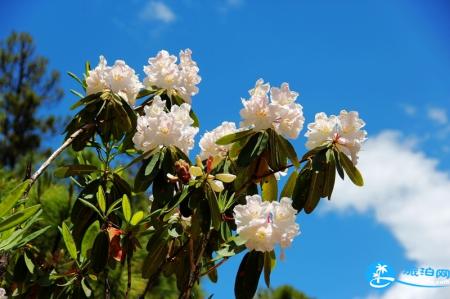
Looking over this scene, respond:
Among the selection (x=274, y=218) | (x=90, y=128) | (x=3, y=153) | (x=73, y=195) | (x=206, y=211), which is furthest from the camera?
(x=3, y=153)

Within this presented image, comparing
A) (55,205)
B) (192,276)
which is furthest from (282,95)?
(55,205)

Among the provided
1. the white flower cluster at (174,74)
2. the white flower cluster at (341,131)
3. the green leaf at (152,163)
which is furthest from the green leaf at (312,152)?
the white flower cluster at (174,74)

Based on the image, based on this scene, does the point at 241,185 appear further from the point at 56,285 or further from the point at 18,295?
the point at 18,295

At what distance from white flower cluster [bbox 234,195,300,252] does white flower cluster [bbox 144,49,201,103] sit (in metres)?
0.72

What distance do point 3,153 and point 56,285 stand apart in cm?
970

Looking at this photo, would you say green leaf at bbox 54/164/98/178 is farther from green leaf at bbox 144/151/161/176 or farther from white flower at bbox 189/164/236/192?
white flower at bbox 189/164/236/192

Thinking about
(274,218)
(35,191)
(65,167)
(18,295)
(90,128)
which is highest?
(35,191)

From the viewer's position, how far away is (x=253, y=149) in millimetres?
1565

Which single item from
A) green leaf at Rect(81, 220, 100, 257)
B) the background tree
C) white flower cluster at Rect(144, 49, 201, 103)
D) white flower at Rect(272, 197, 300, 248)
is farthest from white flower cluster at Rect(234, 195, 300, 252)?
the background tree

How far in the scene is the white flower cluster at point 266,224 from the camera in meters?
1.39

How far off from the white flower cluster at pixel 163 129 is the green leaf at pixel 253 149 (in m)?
0.17

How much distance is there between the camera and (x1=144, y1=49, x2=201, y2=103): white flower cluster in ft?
6.59

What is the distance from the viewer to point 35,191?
12.6 feet

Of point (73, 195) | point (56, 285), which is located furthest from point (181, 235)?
point (73, 195)
